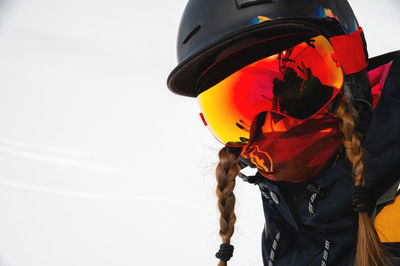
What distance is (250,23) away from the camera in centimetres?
96

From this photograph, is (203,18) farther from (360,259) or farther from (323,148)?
(360,259)

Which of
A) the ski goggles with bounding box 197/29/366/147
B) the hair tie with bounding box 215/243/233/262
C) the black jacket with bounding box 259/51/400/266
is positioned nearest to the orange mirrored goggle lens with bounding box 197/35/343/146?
the ski goggles with bounding box 197/29/366/147

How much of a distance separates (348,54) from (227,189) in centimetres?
54

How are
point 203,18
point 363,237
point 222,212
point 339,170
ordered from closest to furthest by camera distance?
point 363,237 < point 339,170 < point 203,18 < point 222,212

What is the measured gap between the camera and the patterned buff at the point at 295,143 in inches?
39.0

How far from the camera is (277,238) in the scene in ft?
3.93

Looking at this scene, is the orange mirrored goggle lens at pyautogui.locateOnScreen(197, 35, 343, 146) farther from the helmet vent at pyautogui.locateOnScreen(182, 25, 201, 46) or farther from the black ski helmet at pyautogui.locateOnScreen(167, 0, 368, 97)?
the helmet vent at pyautogui.locateOnScreen(182, 25, 201, 46)

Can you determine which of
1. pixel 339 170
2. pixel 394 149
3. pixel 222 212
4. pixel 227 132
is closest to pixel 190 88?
pixel 227 132

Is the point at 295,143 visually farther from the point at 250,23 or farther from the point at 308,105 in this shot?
the point at 250,23

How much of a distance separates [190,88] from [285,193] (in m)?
0.48

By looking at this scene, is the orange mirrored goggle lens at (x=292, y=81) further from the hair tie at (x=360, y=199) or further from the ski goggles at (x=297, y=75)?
the hair tie at (x=360, y=199)

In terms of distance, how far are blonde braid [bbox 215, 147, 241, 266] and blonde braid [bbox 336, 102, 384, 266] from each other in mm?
394

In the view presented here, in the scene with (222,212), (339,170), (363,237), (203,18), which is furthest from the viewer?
(222,212)

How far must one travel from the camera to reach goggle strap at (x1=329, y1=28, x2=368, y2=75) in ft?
3.14
